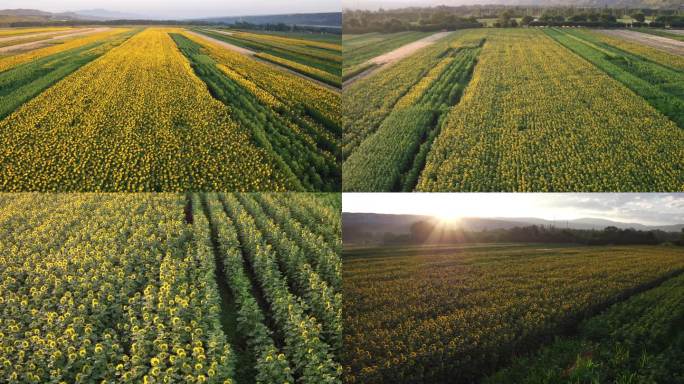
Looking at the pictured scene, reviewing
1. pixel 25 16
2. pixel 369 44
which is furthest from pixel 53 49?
pixel 369 44

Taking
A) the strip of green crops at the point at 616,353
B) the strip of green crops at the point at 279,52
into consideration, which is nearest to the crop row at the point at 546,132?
the strip of green crops at the point at 616,353

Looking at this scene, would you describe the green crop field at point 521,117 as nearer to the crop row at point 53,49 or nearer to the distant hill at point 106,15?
the distant hill at point 106,15

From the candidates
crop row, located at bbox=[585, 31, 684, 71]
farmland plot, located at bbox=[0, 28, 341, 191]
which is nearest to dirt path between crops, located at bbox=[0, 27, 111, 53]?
farmland plot, located at bbox=[0, 28, 341, 191]

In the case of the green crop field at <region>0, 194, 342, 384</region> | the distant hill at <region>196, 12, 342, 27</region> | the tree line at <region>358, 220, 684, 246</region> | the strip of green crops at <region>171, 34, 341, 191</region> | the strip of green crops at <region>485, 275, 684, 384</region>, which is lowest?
the strip of green crops at <region>485, 275, 684, 384</region>

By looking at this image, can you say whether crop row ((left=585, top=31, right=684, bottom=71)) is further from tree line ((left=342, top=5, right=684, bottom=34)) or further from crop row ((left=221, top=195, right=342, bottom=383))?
crop row ((left=221, top=195, right=342, bottom=383))

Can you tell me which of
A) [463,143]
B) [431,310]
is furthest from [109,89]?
[431,310]

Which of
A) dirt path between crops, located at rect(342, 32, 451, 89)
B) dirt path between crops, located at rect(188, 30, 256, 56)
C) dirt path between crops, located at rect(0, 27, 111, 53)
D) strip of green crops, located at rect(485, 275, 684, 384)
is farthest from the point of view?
dirt path between crops, located at rect(188, 30, 256, 56)
